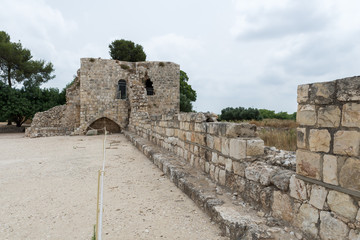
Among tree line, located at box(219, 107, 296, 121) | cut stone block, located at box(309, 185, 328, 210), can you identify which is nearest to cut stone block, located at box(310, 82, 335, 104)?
cut stone block, located at box(309, 185, 328, 210)

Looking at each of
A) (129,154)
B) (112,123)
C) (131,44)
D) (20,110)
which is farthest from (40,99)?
(129,154)

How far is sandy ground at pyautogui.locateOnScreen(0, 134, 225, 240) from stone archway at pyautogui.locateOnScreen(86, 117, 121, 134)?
10.2 m

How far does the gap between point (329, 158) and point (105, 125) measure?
15396 millimetres

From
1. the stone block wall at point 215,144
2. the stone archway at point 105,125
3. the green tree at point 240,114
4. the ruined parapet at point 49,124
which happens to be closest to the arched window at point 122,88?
the stone archway at point 105,125

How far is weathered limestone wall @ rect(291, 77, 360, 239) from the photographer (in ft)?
5.63

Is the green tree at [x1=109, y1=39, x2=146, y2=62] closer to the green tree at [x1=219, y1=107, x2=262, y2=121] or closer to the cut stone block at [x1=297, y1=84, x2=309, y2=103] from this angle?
the green tree at [x1=219, y1=107, x2=262, y2=121]

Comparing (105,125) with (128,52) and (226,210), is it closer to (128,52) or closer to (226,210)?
(226,210)

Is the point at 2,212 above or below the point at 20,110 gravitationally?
below

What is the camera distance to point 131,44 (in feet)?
95.1

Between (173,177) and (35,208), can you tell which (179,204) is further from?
(35,208)

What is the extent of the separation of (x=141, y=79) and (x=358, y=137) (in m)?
16.0

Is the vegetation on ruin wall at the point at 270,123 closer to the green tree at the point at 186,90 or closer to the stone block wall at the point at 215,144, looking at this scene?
the stone block wall at the point at 215,144

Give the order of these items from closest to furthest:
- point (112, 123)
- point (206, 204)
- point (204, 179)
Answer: point (206, 204)
point (204, 179)
point (112, 123)

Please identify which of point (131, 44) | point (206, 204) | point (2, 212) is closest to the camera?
point (206, 204)
